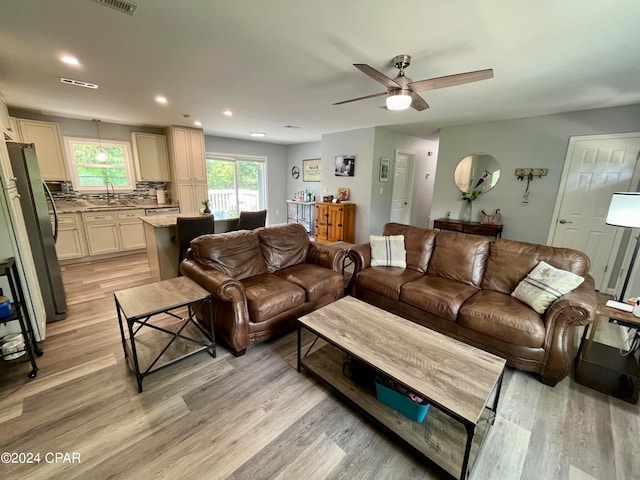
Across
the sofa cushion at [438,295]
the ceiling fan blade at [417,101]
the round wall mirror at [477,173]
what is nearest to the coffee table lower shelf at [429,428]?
the sofa cushion at [438,295]

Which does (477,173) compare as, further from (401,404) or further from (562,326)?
(401,404)

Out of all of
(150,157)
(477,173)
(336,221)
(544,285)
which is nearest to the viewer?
(544,285)

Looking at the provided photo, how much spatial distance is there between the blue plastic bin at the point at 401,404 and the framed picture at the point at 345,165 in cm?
441

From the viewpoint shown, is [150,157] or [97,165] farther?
[150,157]

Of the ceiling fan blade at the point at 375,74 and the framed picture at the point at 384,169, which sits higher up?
the ceiling fan blade at the point at 375,74

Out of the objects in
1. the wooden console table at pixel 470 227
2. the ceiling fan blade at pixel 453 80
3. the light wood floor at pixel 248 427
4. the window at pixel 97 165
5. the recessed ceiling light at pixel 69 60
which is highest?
the recessed ceiling light at pixel 69 60

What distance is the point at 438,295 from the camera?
7.69 feet

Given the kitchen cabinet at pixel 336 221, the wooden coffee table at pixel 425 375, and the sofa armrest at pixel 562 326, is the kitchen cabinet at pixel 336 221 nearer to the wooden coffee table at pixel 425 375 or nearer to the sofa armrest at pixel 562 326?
the wooden coffee table at pixel 425 375

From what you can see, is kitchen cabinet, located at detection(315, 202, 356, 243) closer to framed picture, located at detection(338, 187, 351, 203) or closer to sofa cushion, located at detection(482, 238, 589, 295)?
framed picture, located at detection(338, 187, 351, 203)

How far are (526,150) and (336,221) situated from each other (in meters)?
3.33

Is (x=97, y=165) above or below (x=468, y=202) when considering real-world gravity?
above

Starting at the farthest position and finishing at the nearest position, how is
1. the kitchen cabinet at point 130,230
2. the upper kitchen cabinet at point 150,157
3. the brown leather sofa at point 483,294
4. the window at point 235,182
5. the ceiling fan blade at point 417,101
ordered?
the window at point 235,182
the upper kitchen cabinet at point 150,157
the kitchen cabinet at point 130,230
the ceiling fan blade at point 417,101
the brown leather sofa at point 483,294

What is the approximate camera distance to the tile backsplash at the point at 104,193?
455 centimetres

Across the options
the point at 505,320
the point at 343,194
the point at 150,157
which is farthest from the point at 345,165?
the point at 505,320
